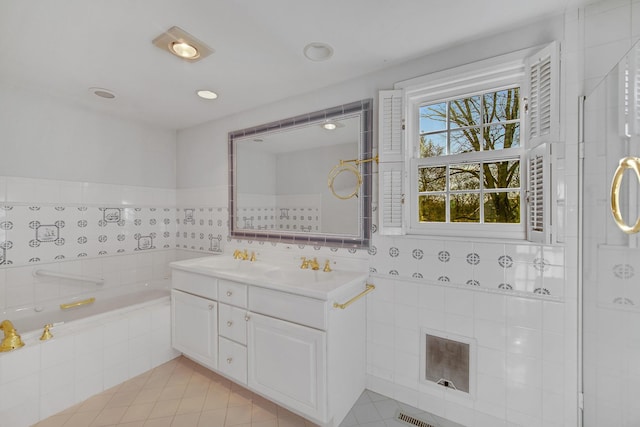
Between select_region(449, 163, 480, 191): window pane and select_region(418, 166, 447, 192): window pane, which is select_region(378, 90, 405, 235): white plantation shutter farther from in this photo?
select_region(449, 163, 480, 191): window pane

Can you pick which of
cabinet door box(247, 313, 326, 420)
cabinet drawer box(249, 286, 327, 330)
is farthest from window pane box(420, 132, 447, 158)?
cabinet door box(247, 313, 326, 420)

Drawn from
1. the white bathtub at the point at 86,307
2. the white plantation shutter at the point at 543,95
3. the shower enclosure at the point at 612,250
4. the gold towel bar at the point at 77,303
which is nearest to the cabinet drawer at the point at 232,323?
the white bathtub at the point at 86,307

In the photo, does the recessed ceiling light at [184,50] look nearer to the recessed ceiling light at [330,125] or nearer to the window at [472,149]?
the recessed ceiling light at [330,125]

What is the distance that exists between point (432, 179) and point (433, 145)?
22 cm

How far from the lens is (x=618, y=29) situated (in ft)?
4.00

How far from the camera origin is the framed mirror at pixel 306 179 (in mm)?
1909

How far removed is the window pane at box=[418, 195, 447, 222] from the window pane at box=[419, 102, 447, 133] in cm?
45

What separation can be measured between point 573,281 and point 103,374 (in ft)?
9.62

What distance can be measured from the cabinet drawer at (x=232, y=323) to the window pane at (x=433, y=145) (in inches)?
62.1

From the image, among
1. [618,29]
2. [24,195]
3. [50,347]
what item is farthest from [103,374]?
[618,29]

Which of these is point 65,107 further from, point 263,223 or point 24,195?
point 263,223

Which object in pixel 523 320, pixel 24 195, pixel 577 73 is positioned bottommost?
pixel 523 320

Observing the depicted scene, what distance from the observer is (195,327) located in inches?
80.4

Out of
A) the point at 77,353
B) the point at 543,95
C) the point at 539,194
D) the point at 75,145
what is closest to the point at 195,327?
the point at 77,353
